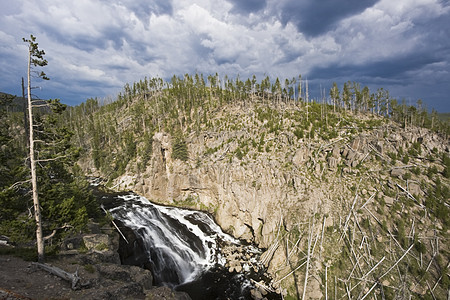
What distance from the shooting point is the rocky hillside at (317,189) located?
27391 millimetres

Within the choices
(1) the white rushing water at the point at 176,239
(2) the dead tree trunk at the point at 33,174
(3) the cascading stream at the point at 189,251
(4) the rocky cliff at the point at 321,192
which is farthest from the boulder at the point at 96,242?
(4) the rocky cliff at the point at 321,192

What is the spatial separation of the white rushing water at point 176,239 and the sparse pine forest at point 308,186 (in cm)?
545

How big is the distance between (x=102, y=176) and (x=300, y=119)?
70.2 meters

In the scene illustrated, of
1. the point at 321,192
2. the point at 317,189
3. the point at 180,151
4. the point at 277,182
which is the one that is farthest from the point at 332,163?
the point at 180,151

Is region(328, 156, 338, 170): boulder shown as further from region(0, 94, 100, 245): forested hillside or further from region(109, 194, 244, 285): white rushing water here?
region(0, 94, 100, 245): forested hillside

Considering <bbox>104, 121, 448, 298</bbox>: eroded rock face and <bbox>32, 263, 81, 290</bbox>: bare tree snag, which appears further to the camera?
<bbox>104, 121, 448, 298</bbox>: eroded rock face

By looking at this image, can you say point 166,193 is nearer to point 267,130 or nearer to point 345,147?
point 267,130

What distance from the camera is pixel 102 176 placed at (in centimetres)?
6912

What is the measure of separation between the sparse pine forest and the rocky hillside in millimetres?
191

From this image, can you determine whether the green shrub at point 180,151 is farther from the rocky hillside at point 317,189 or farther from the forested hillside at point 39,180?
the forested hillside at point 39,180

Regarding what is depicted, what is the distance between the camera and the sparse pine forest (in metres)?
24.9

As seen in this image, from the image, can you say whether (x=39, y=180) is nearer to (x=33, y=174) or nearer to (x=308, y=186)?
(x=33, y=174)

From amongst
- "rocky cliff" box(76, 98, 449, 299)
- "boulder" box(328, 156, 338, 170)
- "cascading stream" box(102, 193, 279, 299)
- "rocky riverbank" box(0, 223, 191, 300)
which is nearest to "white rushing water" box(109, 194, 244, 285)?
"cascading stream" box(102, 193, 279, 299)

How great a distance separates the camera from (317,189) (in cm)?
3878
